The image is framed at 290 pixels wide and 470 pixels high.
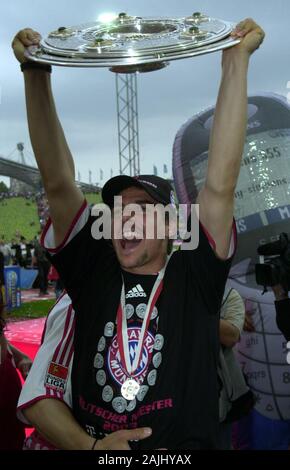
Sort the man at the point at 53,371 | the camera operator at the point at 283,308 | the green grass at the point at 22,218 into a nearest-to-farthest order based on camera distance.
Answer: the man at the point at 53,371, the camera operator at the point at 283,308, the green grass at the point at 22,218

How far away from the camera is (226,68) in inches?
51.0

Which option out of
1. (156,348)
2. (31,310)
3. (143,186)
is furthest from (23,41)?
(31,310)

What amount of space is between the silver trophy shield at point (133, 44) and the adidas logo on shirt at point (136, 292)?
22.3 inches

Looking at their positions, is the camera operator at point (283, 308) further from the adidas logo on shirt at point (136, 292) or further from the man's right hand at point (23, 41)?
the man's right hand at point (23, 41)

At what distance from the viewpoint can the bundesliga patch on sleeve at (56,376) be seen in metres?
1.45

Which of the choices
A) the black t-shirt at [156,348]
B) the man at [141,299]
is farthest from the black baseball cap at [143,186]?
the black t-shirt at [156,348]

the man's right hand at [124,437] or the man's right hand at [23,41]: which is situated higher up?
the man's right hand at [23,41]

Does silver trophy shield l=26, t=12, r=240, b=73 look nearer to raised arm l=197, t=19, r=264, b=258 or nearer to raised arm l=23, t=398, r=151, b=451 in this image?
A: raised arm l=197, t=19, r=264, b=258

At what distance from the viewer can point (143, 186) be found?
137cm

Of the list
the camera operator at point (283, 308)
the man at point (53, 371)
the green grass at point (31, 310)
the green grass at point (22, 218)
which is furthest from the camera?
the green grass at point (22, 218)

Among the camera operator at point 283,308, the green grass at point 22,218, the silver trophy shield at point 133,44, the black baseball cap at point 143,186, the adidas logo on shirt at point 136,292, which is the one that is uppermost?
the green grass at point 22,218

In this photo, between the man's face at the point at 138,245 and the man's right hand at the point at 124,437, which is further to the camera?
the man's face at the point at 138,245

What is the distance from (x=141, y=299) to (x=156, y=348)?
0.13 meters
